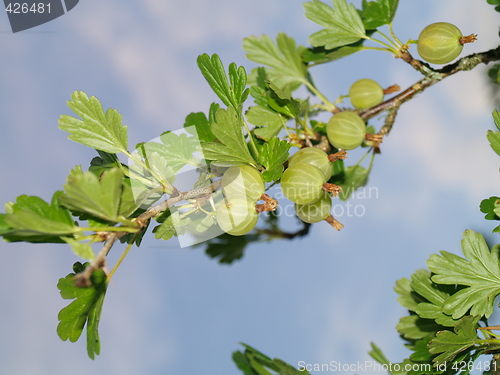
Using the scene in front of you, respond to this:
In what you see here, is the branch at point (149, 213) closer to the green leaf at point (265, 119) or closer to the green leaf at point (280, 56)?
the green leaf at point (265, 119)

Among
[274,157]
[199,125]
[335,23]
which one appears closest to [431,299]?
[274,157]

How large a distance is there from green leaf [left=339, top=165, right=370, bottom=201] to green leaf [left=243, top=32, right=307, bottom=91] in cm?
44

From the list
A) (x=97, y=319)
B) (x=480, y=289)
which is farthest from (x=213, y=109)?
(x=480, y=289)

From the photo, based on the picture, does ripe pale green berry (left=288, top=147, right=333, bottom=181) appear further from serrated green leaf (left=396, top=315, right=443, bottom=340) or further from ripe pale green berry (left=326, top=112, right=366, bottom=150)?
serrated green leaf (left=396, top=315, right=443, bottom=340)

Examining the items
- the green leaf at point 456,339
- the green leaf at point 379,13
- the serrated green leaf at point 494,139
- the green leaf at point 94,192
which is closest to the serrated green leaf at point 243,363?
the green leaf at point 456,339

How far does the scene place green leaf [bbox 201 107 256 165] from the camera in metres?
1.01

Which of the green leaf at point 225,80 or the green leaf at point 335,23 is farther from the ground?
the green leaf at point 335,23

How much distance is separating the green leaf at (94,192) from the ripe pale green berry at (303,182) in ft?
1.53

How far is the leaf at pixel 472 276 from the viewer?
43.9 inches

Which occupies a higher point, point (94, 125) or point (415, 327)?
point (94, 125)

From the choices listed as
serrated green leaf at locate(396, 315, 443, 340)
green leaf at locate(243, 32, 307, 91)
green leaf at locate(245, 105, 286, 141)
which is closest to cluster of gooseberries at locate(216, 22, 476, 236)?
green leaf at locate(245, 105, 286, 141)

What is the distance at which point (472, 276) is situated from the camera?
3.70 ft

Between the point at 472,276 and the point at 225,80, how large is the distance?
0.92 meters

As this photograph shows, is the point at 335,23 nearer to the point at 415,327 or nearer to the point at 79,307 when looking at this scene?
the point at 415,327
